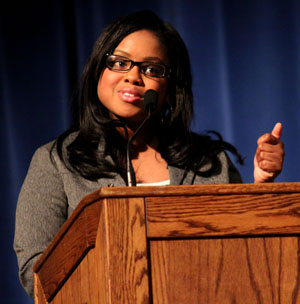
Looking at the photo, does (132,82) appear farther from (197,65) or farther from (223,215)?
(197,65)

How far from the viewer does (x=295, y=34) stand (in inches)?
93.0

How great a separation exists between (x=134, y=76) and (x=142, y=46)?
107mm

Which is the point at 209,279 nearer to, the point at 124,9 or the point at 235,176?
the point at 235,176

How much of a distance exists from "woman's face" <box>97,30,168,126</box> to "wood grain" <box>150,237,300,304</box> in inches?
Answer: 30.5

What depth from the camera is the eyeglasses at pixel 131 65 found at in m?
1.58

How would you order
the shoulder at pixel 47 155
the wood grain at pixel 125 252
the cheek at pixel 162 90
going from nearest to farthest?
the wood grain at pixel 125 252 → the shoulder at pixel 47 155 → the cheek at pixel 162 90

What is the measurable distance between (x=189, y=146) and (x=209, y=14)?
0.90 m

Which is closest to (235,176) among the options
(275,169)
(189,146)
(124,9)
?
(189,146)

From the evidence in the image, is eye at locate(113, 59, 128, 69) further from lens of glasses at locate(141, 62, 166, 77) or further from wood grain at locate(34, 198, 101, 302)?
wood grain at locate(34, 198, 101, 302)

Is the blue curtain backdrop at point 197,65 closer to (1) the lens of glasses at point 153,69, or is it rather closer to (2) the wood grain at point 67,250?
(1) the lens of glasses at point 153,69

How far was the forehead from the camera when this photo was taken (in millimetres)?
1601

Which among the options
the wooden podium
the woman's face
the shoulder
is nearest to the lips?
the woman's face

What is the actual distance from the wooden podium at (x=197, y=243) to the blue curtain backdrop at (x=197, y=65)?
4.75 feet

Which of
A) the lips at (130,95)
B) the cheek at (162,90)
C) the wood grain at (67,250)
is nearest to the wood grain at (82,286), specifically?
the wood grain at (67,250)
